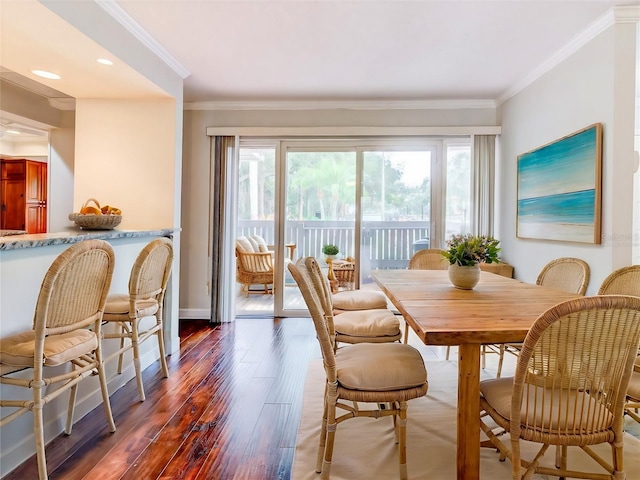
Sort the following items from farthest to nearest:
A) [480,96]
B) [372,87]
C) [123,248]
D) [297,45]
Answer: [480,96] < [372,87] < [297,45] < [123,248]

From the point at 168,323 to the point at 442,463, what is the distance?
8.28 feet

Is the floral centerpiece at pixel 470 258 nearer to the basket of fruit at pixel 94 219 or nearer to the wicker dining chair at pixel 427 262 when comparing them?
the wicker dining chair at pixel 427 262

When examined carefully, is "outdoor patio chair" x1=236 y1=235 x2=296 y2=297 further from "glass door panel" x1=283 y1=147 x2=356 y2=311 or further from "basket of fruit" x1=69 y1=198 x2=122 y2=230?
"basket of fruit" x1=69 y1=198 x2=122 y2=230

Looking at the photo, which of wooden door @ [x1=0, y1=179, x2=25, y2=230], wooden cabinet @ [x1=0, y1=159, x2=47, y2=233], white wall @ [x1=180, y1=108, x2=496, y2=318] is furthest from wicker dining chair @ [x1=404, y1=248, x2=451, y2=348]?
wooden door @ [x1=0, y1=179, x2=25, y2=230]

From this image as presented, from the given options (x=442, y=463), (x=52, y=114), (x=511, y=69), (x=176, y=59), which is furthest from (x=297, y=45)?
(x=52, y=114)

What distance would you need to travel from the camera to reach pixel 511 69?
11.3 feet

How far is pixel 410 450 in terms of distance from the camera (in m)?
1.86

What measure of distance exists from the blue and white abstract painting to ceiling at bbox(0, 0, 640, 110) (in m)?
0.82

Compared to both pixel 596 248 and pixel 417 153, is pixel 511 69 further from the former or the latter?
pixel 596 248

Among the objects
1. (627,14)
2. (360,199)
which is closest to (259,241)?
(360,199)

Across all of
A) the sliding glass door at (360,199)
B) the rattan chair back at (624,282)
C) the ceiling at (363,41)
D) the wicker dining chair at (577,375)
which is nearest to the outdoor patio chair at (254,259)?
the sliding glass door at (360,199)

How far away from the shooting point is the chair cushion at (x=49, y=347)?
1.53m

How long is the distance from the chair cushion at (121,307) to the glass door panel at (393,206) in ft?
8.72

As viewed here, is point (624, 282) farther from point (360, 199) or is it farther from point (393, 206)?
point (360, 199)
